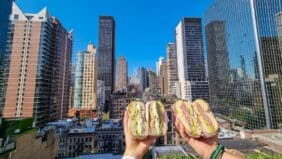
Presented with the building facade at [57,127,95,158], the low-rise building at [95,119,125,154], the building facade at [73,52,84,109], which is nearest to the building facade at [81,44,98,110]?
the building facade at [73,52,84,109]

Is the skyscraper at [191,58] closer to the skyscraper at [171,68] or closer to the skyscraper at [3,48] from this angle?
the skyscraper at [171,68]

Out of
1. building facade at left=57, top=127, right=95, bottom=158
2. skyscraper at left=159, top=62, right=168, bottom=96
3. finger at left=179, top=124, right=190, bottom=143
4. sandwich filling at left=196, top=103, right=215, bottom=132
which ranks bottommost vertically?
building facade at left=57, top=127, right=95, bottom=158

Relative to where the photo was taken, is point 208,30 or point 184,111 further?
point 208,30

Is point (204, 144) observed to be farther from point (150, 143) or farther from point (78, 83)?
point (78, 83)

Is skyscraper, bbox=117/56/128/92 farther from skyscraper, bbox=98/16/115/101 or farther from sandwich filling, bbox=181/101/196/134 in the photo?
sandwich filling, bbox=181/101/196/134

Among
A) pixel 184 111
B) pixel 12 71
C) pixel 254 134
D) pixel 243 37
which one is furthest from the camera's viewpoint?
pixel 243 37

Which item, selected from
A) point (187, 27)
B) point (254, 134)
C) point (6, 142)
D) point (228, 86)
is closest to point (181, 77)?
point (187, 27)

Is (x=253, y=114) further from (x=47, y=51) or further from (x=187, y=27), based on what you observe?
(x=187, y=27)

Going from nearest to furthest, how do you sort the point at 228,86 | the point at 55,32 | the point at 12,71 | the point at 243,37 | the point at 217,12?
1. the point at 12,71
2. the point at 243,37
3. the point at 55,32
4. the point at 228,86
5. the point at 217,12
